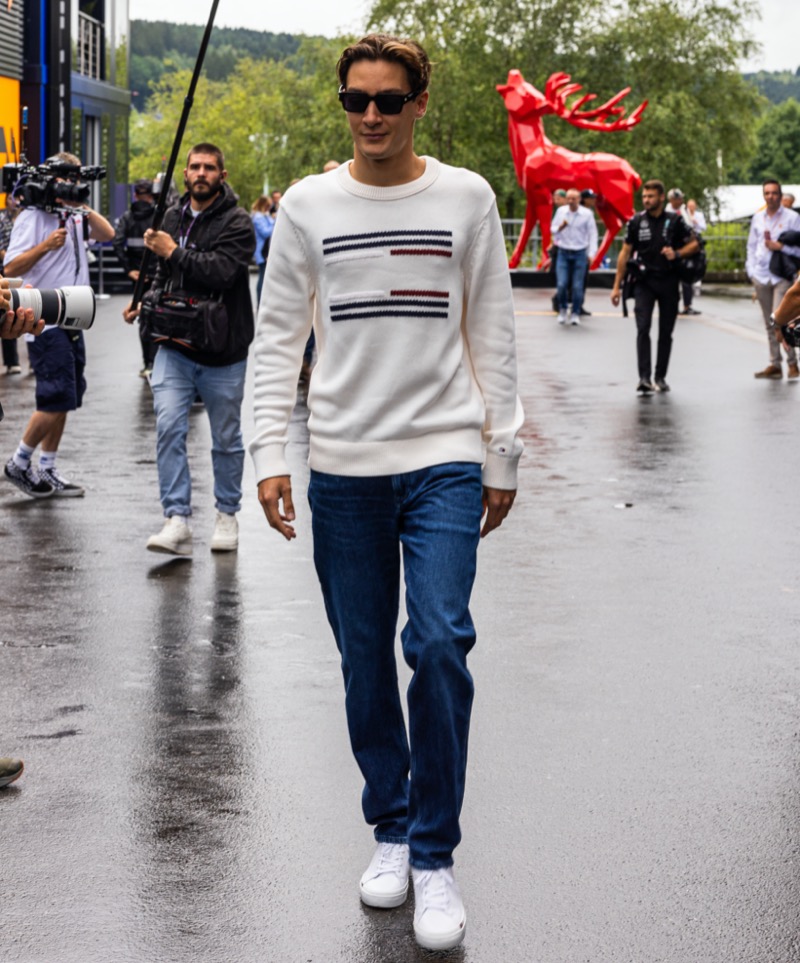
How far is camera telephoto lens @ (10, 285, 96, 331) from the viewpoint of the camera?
17.1 feet

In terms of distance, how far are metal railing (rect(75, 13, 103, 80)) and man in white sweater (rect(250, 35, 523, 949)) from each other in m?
32.7

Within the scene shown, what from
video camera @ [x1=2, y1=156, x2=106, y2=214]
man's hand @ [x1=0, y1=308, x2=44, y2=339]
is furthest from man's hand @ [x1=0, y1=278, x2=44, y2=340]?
video camera @ [x1=2, y1=156, x2=106, y2=214]

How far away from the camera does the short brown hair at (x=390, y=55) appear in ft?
12.5

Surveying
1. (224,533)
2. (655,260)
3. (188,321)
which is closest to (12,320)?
(188,321)

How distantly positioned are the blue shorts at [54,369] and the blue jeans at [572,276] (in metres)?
15.3

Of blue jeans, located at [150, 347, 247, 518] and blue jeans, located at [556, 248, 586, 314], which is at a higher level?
blue jeans, located at [150, 347, 247, 518]

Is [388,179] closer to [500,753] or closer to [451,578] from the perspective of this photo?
[451,578]

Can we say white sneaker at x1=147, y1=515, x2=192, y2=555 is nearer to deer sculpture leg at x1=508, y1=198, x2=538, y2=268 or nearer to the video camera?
the video camera

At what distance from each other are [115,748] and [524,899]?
1.66 meters

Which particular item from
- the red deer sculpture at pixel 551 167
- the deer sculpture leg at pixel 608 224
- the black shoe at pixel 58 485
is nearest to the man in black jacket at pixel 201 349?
the black shoe at pixel 58 485

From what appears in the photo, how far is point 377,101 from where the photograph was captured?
3.78m

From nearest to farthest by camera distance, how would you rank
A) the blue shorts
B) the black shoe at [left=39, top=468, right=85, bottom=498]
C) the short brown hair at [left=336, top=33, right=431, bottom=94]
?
1. the short brown hair at [left=336, top=33, right=431, bottom=94]
2. the blue shorts
3. the black shoe at [left=39, top=468, right=85, bottom=498]

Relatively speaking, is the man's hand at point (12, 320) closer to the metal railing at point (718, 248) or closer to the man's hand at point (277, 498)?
the man's hand at point (277, 498)

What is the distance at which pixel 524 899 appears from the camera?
3980mm
